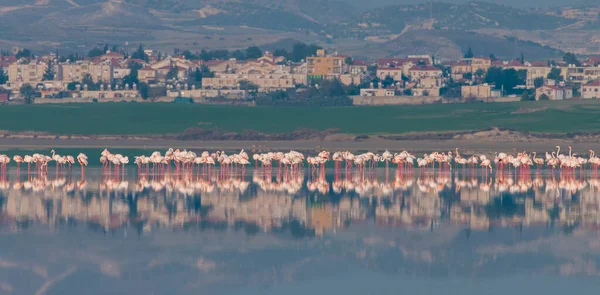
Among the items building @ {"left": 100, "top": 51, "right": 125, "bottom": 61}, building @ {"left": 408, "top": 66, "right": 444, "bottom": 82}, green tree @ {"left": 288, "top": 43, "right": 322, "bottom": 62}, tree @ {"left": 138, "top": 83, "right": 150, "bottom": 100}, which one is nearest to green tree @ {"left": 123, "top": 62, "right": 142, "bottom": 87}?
tree @ {"left": 138, "top": 83, "right": 150, "bottom": 100}

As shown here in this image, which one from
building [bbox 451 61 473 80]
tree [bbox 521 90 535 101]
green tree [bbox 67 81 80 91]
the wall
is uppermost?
building [bbox 451 61 473 80]

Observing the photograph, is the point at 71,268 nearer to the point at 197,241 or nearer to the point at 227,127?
the point at 197,241

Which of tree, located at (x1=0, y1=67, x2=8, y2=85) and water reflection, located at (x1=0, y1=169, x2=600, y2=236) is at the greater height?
tree, located at (x1=0, y1=67, x2=8, y2=85)

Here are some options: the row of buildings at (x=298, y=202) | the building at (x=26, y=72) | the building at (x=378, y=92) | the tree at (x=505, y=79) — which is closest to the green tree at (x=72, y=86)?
the building at (x=26, y=72)

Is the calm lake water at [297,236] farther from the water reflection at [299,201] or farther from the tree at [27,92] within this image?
the tree at [27,92]

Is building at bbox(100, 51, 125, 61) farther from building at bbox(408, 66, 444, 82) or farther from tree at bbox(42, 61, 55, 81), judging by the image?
building at bbox(408, 66, 444, 82)

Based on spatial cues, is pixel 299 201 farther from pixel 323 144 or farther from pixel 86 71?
pixel 86 71

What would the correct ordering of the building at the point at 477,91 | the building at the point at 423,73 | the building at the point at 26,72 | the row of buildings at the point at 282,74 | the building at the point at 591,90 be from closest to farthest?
1. the building at the point at 591,90
2. the building at the point at 477,91
3. the row of buildings at the point at 282,74
4. the building at the point at 423,73
5. the building at the point at 26,72
